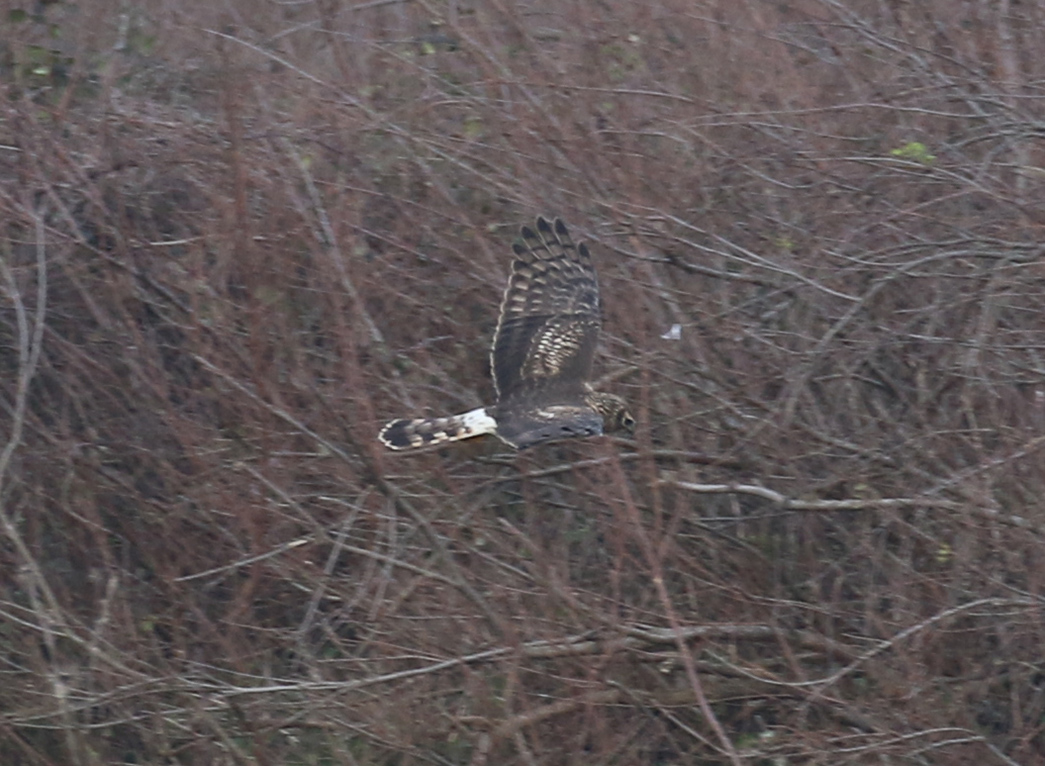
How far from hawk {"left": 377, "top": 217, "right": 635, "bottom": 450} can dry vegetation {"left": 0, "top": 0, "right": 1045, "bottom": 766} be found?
179 mm

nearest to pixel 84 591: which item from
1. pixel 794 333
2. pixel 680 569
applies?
pixel 680 569

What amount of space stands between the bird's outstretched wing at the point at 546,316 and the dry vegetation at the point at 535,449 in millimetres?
184

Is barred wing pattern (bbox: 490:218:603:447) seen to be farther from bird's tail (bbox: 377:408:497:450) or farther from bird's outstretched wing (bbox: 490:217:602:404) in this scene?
bird's tail (bbox: 377:408:497:450)

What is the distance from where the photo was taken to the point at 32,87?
6711 millimetres

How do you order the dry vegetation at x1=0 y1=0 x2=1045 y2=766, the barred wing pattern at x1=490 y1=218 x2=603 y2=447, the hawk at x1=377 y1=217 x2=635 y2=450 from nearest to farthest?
the dry vegetation at x1=0 y1=0 x2=1045 y2=766 → the hawk at x1=377 y1=217 x2=635 y2=450 → the barred wing pattern at x1=490 y1=218 x2=603 y2=447

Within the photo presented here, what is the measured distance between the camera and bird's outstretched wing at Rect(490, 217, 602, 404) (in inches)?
210

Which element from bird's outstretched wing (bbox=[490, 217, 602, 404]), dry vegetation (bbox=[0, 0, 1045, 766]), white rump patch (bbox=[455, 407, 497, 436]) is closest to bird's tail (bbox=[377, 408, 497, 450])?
white rump patch (bbox=[455, 407, 497, 436])

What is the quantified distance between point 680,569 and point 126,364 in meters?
2.43

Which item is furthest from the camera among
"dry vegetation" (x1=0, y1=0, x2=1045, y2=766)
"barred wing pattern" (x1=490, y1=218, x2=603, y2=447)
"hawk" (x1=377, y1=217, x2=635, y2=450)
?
"barred wing pattern" (x1=490, y1=218, x2=603, y2=447)

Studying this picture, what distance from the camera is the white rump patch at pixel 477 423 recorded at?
485cm

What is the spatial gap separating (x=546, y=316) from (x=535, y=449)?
0.51m

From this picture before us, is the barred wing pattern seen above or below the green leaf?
below

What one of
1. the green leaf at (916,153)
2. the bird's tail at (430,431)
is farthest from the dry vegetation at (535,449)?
the bird's tail at (430,431)

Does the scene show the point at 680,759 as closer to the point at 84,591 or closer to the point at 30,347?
the point at 84,591
